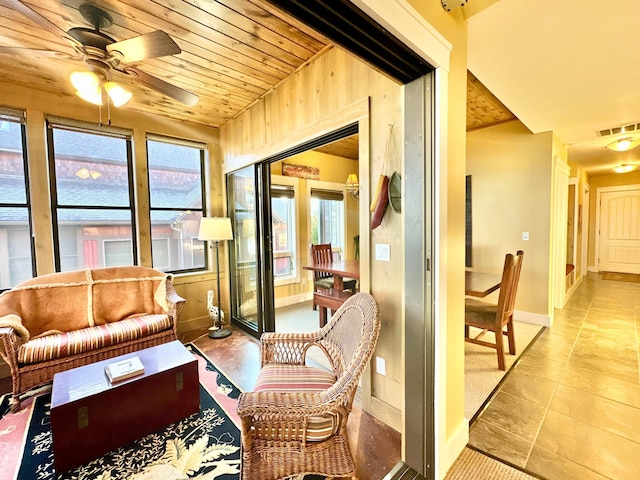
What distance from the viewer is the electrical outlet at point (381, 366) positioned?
193 centimetres

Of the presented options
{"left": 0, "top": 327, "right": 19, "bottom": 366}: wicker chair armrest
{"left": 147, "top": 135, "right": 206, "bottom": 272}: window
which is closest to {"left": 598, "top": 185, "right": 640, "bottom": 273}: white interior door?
{"left": 147, "top": 135, "right": 206, "bottom": 272}: window

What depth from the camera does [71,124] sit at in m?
2.99

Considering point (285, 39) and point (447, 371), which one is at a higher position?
point (285, 39)

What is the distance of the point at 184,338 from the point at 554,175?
515 centimetres

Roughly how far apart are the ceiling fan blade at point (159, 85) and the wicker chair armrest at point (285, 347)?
190cm

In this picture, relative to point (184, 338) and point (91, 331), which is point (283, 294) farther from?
point (91, 331)

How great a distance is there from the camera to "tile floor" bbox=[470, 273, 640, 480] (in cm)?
158

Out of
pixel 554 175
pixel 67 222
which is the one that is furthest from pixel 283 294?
pixel 554 175

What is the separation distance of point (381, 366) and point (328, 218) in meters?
3.91

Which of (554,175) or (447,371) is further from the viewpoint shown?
(554,175)

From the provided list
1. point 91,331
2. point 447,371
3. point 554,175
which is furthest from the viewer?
point 554,175

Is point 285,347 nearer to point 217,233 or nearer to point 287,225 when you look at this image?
point 217,233

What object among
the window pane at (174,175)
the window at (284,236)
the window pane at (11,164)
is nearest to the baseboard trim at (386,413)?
the window at (284,236)

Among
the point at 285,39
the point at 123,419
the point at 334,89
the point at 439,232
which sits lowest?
the point at 123,419
